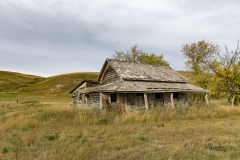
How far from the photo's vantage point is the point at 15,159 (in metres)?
4.87

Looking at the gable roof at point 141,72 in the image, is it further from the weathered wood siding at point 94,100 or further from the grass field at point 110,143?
the grass field at point 110,143

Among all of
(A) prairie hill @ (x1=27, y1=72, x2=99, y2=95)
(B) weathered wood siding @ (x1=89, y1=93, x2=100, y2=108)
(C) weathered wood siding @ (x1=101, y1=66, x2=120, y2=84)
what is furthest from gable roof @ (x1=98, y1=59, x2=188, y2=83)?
(A) prairie hill @ (x1=27, y1=72, x2=99, y2=95)

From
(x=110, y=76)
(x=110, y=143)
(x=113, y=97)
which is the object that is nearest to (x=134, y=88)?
(x=113, y=97)

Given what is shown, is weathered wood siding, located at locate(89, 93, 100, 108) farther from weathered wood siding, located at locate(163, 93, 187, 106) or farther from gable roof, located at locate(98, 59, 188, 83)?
weathered wood siding, located at locate(163, 93, 187, 106)

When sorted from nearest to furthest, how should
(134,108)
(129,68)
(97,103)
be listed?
(134,108) < (97,103) < (129,68)

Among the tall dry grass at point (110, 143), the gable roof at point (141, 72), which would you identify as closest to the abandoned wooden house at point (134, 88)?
the gable roof at point (141, 72)

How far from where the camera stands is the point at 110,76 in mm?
19766

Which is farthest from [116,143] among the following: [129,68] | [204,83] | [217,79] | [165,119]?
[204,83]

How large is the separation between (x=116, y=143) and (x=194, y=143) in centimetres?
260

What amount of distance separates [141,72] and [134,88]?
17.6 ft

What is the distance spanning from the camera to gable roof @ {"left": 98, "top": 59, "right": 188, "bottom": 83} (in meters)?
18.1

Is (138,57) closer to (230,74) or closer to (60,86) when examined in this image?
(230,74)

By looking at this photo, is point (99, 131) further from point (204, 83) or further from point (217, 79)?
point (204, 83)

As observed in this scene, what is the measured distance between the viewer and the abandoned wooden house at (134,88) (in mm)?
15148
